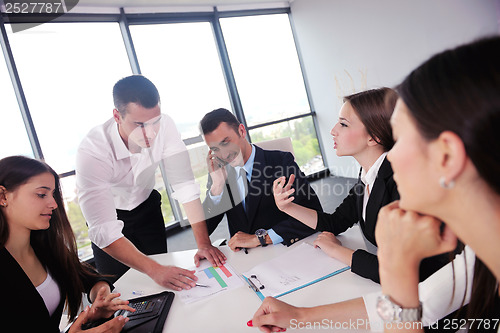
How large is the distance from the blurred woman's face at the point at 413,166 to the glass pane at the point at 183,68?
4.28 m

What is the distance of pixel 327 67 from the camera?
547 centimetres

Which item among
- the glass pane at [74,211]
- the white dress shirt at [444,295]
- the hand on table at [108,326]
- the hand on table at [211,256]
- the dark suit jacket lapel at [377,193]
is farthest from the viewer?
the glass pane at [74,211]

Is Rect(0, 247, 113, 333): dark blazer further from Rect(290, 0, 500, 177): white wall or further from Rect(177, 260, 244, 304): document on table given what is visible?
Rect(290, 0, 500, 177): white wall

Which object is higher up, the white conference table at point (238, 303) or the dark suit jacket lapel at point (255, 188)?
the dark suit jacket lapel at point (255, 188)

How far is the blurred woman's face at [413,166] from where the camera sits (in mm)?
682

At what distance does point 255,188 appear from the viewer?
7.02 ft

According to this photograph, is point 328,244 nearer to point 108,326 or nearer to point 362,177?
point 362,177

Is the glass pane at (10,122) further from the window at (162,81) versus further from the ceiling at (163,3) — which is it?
the ceiling at (163,3)

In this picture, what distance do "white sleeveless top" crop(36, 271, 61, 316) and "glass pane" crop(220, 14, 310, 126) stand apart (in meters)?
4.27

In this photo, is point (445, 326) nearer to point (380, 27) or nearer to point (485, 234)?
point (485, 234)

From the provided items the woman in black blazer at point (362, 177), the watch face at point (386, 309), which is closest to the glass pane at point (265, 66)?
the woman in black blazer at point (362, 177)

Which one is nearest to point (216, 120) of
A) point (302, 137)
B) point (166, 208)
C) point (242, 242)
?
point (242, 242)

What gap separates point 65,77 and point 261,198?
10.7 feet

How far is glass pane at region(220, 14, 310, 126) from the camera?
5.49 m
